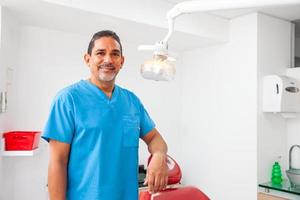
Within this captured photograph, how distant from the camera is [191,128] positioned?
3.47 meters

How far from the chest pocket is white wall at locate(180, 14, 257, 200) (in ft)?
6.41

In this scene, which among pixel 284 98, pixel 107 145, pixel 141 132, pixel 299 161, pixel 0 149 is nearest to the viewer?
pixel 107 145

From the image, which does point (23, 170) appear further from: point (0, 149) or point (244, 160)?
point (244, 160)

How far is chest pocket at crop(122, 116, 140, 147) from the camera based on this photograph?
1.08 metres


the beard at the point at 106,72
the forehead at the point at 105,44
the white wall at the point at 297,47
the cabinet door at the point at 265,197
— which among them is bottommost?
the cabinet door at the point at 265,197

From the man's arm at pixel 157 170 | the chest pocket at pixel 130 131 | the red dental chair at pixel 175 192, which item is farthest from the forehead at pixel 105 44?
the red dental chair at pixel 175 192

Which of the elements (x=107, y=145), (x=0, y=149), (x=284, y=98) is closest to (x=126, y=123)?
(x=107, y=145)

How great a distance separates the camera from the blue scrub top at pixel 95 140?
3.27 ft

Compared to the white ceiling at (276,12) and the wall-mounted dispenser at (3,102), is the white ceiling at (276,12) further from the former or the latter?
the wall-mounted dispenser at (3,102)

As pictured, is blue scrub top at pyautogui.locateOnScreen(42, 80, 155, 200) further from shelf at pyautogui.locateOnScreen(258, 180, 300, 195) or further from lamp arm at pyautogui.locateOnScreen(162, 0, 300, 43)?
shelf at pyautogui.locateOnScreen(258, 180, 300, 195)

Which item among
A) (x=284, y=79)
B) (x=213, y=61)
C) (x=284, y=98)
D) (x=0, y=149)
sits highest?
(x=213, y=61)

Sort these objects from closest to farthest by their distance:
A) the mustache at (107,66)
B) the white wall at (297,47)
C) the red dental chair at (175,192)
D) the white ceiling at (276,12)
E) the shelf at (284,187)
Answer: the mustache at (107,66) < the red dental chair at (175,192) < the shelf at (284,187) < the white ceiling at (276,12) < the white wall at (297,47)

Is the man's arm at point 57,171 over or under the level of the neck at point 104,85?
under

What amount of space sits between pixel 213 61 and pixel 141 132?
2.20 metres
